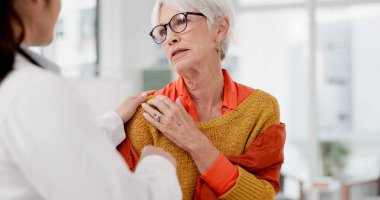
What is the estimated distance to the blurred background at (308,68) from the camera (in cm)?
529

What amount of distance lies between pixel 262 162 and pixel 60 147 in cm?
81

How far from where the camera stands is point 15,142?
0.82 m

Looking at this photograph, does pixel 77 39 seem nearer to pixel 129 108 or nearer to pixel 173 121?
pixel 129 108

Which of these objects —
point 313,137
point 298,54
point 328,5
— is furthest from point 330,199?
point 328,5

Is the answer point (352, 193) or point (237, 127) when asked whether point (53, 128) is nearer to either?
point (237, 127)

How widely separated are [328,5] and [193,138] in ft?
14.1

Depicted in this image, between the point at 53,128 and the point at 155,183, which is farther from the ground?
the point at 53,128

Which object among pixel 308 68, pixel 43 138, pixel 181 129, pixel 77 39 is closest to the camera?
pixel 43 138

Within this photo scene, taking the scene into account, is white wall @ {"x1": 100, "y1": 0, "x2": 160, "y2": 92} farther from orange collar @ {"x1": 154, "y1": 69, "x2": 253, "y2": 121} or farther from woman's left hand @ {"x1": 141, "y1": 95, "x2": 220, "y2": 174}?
woman's left hand @ {"x1": 141, "y1": 95, "x2": 220, "y2": 174}

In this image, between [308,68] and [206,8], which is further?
[308,68]

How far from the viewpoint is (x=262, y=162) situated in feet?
4.93

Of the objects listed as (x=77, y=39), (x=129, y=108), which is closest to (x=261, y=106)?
(x=129, y=108)

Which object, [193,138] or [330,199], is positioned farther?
[330,199]

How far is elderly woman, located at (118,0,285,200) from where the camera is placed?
147cm
